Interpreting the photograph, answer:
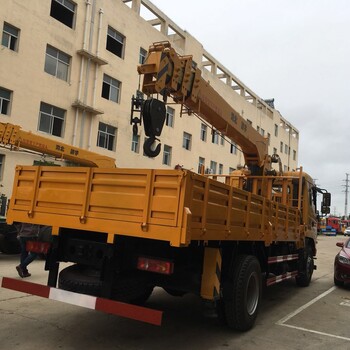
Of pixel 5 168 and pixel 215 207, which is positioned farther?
pixel 5 168

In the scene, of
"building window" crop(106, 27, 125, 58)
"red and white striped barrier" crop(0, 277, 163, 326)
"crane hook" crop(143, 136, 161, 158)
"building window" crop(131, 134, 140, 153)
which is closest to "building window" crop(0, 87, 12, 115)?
"building window" crop(106, 27, 125, 58)

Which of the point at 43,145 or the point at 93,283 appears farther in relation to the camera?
the point at 43,145

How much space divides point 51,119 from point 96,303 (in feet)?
54.9

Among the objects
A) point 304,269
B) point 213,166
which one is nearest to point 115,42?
point 213,166

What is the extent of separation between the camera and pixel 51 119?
1983 cm

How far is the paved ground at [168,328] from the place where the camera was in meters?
5.05

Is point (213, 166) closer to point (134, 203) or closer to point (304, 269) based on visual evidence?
point (304, 269)

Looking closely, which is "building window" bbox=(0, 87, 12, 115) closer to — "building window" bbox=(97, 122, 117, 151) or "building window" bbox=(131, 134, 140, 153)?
"building window" bbox=(97, 122, 117, 151)

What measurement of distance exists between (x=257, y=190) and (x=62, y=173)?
5800mm

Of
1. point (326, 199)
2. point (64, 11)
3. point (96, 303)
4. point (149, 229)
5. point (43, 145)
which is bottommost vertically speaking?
point (96, 303)

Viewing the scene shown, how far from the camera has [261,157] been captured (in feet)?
32.9

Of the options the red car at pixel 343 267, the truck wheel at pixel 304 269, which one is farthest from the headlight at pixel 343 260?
the truck wheel at pixel 304 269

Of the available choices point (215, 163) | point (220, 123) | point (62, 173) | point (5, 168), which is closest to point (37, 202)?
point (62, 173)

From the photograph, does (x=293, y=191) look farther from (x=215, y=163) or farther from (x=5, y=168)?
(x=215, y=163)
